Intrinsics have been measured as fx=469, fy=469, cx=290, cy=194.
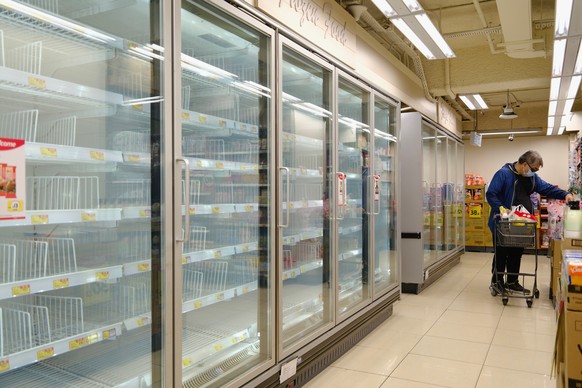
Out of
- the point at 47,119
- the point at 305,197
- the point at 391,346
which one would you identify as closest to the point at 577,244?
the point at 391,346

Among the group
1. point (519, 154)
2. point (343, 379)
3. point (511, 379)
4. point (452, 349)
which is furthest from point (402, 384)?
point (519, 154)

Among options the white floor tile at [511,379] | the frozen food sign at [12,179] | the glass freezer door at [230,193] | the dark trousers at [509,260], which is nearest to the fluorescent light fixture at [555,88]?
the dark trousers at [509,260]

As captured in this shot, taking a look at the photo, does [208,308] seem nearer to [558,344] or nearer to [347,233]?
[347,233]

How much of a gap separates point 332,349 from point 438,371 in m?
0.83

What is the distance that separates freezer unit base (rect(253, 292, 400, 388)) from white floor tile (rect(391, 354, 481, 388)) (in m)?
0.49

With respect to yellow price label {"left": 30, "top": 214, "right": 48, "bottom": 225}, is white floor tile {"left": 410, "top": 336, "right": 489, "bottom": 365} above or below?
below

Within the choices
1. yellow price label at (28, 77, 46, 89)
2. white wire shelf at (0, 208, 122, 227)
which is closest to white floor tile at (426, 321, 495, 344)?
white wire shelf at (0, 208, 122, 227)

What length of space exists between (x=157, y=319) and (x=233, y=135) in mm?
1315

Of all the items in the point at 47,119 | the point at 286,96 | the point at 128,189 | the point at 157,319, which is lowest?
the point at 157,319

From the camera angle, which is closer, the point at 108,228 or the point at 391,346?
the point at 108,228

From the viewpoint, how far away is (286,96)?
3270mm

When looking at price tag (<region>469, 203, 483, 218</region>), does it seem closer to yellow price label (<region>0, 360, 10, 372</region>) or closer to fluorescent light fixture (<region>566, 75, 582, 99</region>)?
fluorescent light fixture (<region>566, 75, 582, 99</region>)

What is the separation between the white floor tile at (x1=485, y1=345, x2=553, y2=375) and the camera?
3729mm

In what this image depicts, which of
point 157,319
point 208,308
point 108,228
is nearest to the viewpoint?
point 157,319
